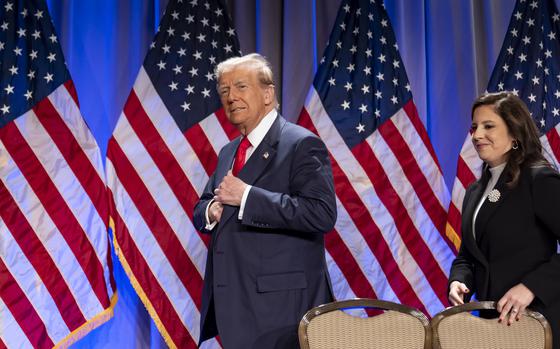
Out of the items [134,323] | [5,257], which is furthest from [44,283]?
[134,323]

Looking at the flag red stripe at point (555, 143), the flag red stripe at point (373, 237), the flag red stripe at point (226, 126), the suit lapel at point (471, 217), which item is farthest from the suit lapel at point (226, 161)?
the flag red stripe at point (555, 143)

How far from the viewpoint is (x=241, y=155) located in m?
2.79

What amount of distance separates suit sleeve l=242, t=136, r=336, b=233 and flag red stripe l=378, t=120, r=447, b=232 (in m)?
1.51

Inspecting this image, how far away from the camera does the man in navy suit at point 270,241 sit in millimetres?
2506

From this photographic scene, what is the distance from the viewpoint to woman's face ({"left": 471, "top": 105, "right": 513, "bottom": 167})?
2592 millimetres

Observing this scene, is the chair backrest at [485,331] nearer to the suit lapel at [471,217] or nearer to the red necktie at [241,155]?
the suit lapel at [471,217]

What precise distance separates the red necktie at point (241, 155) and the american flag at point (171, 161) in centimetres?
108

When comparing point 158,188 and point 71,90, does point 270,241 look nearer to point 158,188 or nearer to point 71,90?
point 158,188

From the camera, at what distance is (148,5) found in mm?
4262

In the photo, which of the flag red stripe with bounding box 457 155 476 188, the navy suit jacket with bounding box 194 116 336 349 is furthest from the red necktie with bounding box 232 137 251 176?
the flag red stripe with bounding box 457 155 476 188

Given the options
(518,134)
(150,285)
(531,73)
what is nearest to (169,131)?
(150,285)

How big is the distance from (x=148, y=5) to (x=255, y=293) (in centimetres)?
241

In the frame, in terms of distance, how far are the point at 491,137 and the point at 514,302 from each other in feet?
2.09

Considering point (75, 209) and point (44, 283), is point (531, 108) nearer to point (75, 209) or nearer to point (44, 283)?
A: point (75, 209)
